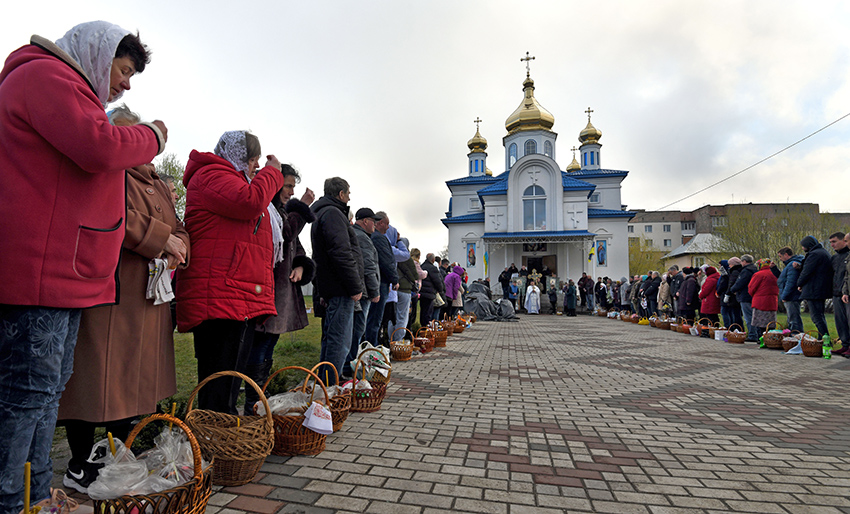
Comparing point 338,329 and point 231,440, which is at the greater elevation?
point 338,329

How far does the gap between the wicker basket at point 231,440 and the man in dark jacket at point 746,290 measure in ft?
36.6

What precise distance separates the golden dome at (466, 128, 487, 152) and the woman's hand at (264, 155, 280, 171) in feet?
133

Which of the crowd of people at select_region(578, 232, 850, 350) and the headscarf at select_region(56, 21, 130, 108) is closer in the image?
the headscarf at select_region(56, 21, 130, 108)

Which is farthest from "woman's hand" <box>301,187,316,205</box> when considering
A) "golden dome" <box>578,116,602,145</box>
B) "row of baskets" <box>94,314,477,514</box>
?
"golden dome" <box>578,116,602,145</box>

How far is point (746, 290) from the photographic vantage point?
1022 cm

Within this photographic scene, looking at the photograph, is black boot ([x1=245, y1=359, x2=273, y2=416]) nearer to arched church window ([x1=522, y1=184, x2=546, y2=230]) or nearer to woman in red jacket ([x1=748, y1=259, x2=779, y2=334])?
woman in red jacket ([x1=748, y1=259, x2=779, y2=334])

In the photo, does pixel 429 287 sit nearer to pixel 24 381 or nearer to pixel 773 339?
pixel 773 339

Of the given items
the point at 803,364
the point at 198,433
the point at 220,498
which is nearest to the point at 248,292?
the point at 198,433

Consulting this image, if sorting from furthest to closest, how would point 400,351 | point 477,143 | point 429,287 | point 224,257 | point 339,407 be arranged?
point 477,143 → point 429,287 → point 400,351 → point 339,407 → point 224,257

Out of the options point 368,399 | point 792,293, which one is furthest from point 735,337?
point 368,399

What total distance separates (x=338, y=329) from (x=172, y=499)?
2399mm

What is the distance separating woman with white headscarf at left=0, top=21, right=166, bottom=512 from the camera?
1.53 m

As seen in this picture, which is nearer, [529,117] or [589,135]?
[529,117]

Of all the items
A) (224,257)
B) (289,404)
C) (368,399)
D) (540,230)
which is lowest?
(368,399)
